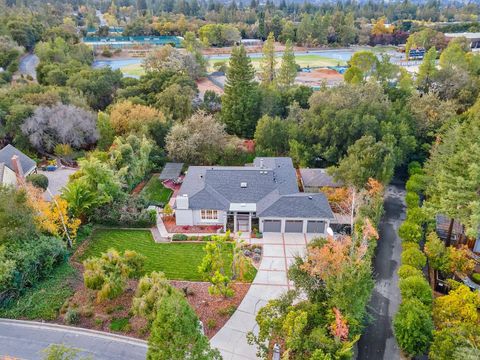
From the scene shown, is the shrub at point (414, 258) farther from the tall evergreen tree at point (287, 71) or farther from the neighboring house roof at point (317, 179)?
the tall evergreen tree at point (287, 71)

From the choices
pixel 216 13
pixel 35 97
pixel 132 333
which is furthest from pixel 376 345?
pixel 216 13

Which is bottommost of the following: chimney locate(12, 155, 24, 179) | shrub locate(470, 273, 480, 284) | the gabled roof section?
shrub locate(470, 273, 480, 284)

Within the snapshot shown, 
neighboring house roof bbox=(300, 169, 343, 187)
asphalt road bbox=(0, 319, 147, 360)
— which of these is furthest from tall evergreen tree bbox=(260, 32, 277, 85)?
asphalt road bbox=(0, 319, 147, 360)

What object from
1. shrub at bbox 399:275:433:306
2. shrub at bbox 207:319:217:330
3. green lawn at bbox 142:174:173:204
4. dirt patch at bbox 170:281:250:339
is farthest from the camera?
green lawn at bbox 142:174:173:204

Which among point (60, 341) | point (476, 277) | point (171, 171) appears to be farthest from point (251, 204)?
point (476, 277)

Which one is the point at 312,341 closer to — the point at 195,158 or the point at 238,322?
the point at 238,322

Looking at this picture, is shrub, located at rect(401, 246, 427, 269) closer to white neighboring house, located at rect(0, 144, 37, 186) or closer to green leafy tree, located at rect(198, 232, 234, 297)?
green leafy tree, located at rect(198, 232, 234, 297)
